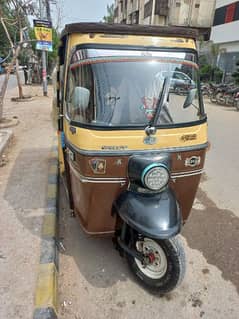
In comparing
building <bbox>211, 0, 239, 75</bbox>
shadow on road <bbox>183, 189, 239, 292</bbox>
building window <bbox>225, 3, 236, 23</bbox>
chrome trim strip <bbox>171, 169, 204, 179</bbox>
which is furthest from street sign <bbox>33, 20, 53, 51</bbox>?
building window <bbox>225, 3, 236, 23</bbox>

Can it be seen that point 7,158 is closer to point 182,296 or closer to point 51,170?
point 51,170

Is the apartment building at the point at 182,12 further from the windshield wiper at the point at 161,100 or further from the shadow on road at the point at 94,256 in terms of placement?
the shadow on road at the point at 94,256

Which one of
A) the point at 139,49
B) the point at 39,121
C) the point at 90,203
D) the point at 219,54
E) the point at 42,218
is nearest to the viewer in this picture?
the point at 139,49

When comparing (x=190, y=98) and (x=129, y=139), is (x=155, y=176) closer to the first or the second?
(x=129, y=139)

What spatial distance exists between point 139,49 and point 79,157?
1.02 metres

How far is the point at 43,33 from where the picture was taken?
11695 mm

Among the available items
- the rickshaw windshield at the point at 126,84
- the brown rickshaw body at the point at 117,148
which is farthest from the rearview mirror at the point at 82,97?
the brown rickshaw body at the point at 117,148

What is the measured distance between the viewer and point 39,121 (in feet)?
26.5

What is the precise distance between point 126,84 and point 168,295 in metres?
1.92

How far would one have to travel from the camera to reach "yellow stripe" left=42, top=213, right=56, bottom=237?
277cm

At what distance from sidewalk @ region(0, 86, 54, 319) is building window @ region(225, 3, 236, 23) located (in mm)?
21427

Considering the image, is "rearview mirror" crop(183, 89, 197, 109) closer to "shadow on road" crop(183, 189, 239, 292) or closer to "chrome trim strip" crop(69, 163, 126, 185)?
"chrome trim strip" crop(69, 163, 126, 185)

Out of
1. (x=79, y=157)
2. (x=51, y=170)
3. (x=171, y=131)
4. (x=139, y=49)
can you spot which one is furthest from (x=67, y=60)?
(x=51, y=170)

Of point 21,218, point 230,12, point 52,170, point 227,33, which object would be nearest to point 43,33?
point 52,170
